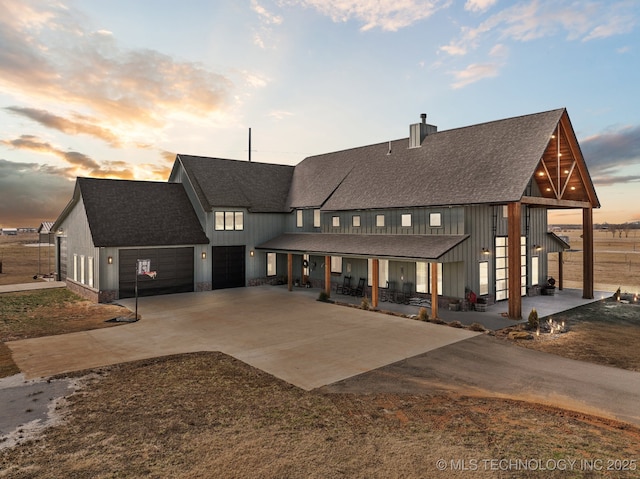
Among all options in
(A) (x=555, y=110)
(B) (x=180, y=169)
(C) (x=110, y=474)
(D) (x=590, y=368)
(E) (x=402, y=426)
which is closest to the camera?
(C) (x=110, y=474)

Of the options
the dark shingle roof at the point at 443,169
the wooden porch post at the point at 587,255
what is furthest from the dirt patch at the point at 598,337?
the dark shingle roof at the point at 443,169

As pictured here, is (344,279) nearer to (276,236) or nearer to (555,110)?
(276,236)

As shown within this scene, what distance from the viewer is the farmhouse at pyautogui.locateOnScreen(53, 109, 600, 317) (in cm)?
1916

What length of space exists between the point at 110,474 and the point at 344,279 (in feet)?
64.1

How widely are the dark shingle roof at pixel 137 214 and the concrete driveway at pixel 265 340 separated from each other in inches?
210

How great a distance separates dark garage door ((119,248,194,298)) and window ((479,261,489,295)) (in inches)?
686

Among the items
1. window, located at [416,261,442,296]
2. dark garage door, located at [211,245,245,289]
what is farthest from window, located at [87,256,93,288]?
window, located at [416,261,442,296]

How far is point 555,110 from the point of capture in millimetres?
19391

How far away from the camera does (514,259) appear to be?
57.0 feet

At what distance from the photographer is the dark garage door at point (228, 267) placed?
26.5 m

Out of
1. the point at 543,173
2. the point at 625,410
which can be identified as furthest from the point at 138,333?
the point at 543,173

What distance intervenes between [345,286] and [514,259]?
1007 cm

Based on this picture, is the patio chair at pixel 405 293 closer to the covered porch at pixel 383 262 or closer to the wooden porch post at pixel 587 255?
the covered porch at pixel 383 262

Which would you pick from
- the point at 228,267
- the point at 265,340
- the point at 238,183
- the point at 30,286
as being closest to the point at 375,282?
the point at 265,340
